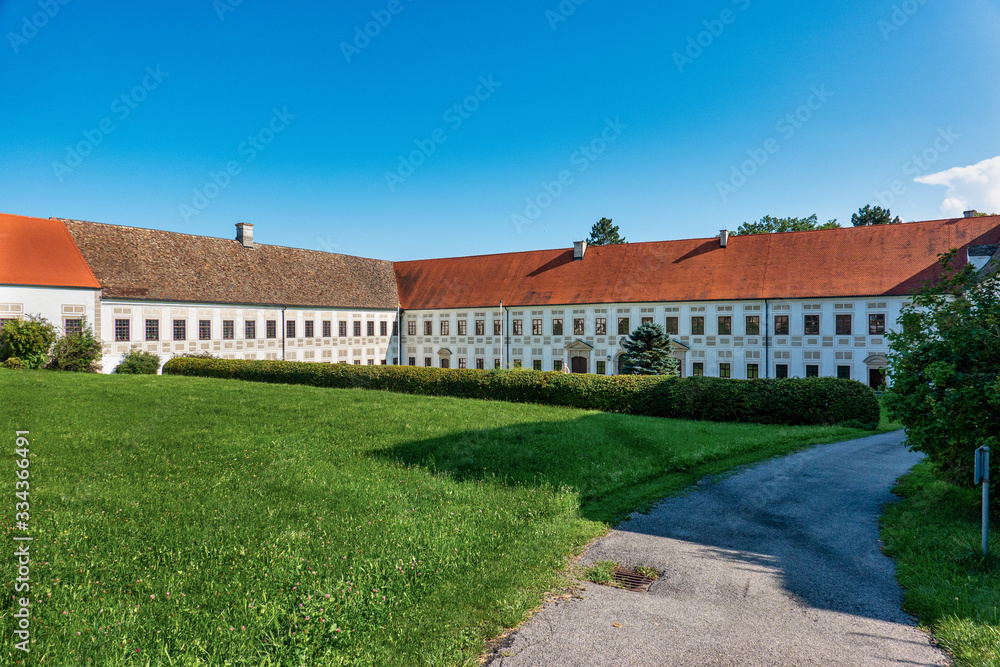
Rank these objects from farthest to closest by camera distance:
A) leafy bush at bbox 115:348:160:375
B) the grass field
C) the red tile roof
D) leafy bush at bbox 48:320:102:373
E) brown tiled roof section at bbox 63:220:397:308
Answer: brown tiled roof section at bbox 63:220:397:308, leafy bush at bbox 115:348:160:375, the red tile roof, leafy bush at bbox 48:320:102:373, the grass field

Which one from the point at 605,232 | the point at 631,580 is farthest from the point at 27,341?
the point at 605,232

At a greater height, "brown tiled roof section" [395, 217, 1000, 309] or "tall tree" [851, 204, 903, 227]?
"tall tree" [851, 204, 903, 227]

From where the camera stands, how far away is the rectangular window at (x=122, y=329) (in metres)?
34.6

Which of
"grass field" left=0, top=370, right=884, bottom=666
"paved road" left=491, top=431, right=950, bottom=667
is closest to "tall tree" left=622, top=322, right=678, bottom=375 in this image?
"grass field" left=0, top=370, right=884, bottom=666

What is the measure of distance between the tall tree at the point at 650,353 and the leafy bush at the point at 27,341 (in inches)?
1206

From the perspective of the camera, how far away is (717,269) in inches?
1586

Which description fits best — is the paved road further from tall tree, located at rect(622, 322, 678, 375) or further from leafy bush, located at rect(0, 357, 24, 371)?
leafy bush, located at rect(0, 357, 24, 371)

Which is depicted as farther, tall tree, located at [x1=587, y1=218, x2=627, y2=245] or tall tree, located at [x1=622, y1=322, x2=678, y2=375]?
tall tree, located at [x1=587, y1=218, x2=627, y2=245]

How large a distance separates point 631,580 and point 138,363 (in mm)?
35584

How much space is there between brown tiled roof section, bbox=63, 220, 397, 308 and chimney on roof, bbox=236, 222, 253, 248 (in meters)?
0.44

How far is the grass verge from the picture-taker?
5492 mm

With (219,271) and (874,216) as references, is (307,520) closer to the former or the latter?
(219,271)

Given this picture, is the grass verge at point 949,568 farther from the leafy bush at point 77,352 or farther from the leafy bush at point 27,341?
the leafy bush at point 77,352

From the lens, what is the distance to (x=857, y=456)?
14.9m
